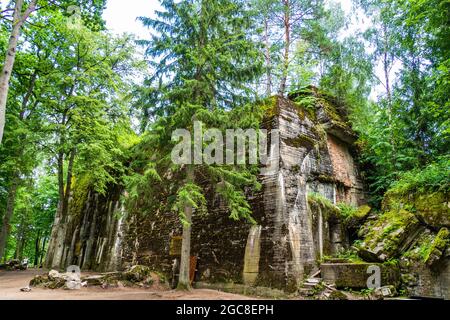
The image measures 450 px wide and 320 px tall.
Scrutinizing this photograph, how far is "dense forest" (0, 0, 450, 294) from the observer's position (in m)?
9.03

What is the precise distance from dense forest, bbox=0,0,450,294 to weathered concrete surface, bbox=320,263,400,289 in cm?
263

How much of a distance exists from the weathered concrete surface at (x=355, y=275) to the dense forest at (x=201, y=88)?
2.63 metres

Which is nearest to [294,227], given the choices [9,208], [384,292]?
[384,292]

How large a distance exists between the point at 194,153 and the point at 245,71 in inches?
109

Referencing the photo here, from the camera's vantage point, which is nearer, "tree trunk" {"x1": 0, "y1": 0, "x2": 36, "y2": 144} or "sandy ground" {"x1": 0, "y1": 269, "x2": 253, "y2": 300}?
"tree trunk" {"x1": 0, "y1": 0, "x2": 36, "y2": 144}

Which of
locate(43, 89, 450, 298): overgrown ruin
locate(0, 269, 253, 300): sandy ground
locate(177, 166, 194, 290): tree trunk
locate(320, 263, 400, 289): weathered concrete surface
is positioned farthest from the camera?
locate(43, 89, 450, 298): overgrown ruin

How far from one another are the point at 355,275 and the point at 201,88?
242 inches

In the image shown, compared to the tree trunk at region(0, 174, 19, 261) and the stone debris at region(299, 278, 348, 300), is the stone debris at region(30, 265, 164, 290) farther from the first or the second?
the tree trunk at region(0, 174, 19, 261)

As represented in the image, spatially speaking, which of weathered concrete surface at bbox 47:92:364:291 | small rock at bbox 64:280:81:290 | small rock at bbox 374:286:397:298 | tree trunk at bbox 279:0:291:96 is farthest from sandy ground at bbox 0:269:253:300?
tree trunk at bbox 279:0:291:96

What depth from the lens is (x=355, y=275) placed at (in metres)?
8.52

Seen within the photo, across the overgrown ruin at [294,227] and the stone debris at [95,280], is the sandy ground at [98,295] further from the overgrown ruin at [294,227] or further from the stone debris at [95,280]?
the overgrown ruin at [294,227]

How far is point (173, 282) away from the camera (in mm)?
10875
